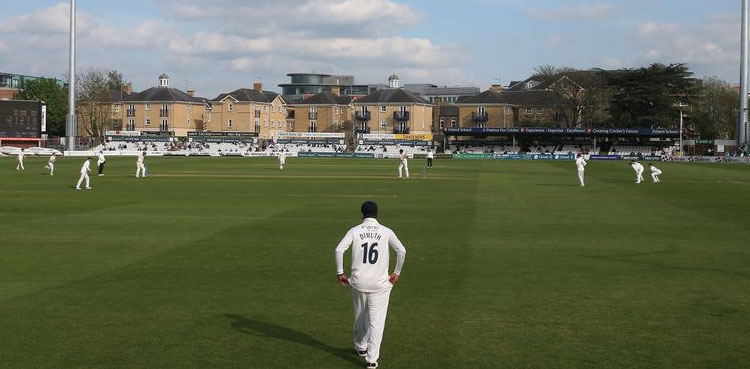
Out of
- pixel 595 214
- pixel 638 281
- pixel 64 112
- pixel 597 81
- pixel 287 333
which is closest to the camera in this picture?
pixel 287 333

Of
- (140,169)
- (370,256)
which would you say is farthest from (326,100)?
(370,256)

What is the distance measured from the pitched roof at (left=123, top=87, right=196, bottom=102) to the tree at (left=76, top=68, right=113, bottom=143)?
32.0 feet

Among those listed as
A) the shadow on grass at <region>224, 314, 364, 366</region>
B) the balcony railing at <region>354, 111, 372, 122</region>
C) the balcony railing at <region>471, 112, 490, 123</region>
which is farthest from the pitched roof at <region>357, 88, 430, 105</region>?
the shadow on grass at <region>224, 314, 364, 366</region>

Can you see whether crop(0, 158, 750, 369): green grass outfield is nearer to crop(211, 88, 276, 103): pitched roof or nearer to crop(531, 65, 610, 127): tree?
crop(531, 65, 610, 127): tree

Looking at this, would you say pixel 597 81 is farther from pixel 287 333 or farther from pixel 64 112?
pixel 287 333

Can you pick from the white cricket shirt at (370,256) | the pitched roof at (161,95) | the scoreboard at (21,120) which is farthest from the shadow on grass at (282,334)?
the pitched roof at (161,95)

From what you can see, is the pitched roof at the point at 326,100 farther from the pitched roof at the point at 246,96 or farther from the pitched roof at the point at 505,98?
the pitched roof at the point at 505,98

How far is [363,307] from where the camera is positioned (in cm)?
852

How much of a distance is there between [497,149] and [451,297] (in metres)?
106

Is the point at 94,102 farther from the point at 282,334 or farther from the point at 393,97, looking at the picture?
the point at 282,334

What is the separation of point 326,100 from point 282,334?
138291 millimetres

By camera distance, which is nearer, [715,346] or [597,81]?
[715,346]

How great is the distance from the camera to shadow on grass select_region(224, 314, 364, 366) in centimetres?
893

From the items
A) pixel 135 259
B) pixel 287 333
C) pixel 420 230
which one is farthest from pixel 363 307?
pixel 420 230
